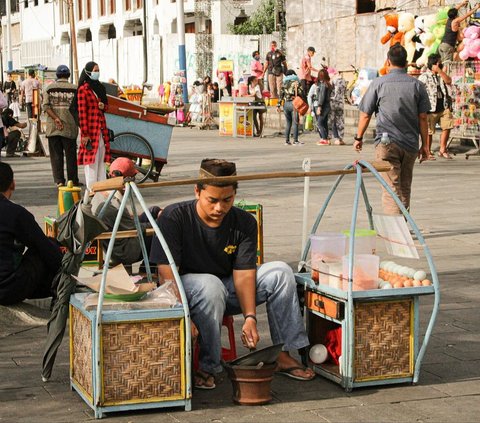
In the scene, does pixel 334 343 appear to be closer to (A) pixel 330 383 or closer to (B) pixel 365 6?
(A) pixel 330 383

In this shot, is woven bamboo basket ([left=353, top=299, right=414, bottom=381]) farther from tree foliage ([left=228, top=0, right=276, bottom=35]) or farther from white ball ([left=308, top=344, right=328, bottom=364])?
tree foliage ([left=228, top=0, right=276, bottom=35])

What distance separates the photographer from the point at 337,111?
78.2 feet

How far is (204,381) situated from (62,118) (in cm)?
957

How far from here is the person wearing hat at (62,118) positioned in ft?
48.5

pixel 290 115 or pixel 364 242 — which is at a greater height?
pixel 364 242

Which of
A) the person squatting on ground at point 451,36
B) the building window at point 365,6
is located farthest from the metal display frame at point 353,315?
the building window at point 365,6

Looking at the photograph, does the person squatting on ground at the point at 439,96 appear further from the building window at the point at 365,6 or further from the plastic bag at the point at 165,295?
the building window at the point at 365,6

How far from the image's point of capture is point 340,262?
6.06m

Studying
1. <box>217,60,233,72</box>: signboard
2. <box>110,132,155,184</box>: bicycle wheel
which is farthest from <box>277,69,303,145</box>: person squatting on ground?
<box>217,60,233,72</box>: signboard

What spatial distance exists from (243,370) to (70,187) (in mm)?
4346

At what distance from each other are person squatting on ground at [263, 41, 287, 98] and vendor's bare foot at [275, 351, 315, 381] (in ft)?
92.4

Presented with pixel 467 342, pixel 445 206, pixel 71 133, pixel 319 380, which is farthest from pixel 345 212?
pixel 319 380

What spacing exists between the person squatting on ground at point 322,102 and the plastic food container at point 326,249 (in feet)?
57.0

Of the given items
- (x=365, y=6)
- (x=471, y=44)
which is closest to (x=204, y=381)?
(x=471, y=44)
